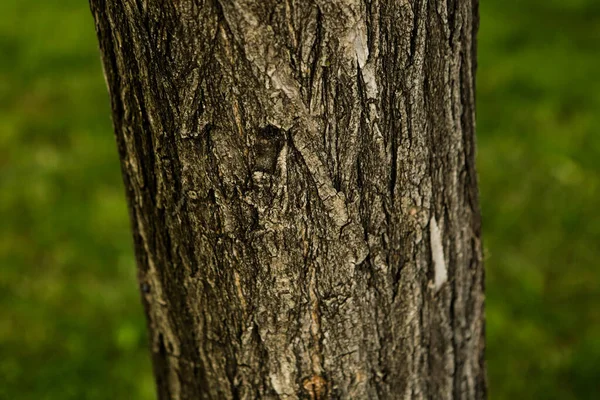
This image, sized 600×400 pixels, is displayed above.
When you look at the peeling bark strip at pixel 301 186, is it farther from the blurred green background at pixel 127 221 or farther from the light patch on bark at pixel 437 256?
the blurred green background at pixel 127 221

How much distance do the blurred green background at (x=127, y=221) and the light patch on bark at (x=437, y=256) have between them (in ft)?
5.02

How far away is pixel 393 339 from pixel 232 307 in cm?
39

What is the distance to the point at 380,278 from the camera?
1.48m

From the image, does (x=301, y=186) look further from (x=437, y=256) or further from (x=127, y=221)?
(x=127, y=221)

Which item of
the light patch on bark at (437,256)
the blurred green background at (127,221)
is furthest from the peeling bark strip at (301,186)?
the blurred green background at (127,221)

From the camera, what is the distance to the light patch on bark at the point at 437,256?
60.2 inches

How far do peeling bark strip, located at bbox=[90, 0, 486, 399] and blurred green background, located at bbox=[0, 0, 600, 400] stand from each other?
59.3 inches

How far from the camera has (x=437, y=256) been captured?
157 centimetres

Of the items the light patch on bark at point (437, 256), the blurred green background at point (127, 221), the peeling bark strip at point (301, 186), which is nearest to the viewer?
the peeling bark strip at point (301, 186)

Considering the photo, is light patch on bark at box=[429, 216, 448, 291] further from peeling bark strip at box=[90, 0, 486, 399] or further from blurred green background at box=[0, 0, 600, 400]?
blurred green background at box=[0, 0, 600, 400]

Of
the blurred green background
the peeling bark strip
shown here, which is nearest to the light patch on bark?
the peeling bark strip

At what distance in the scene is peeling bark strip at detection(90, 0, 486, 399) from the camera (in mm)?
1215

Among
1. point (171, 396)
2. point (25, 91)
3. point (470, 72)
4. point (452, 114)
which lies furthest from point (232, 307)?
point (25, 91)

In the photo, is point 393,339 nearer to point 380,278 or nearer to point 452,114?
point 380,278
